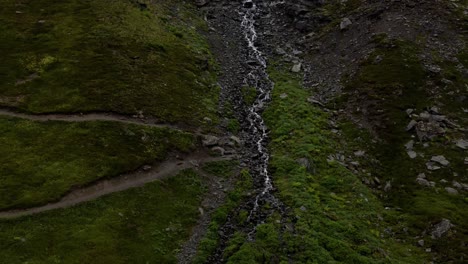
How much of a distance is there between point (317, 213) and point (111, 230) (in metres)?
22.0

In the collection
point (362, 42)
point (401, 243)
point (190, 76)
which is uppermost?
point (362, 42)

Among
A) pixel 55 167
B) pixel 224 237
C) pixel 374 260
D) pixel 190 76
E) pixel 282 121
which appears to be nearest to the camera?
pixel 374 260

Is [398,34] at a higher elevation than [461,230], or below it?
higher

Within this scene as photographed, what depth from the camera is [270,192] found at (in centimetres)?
5319

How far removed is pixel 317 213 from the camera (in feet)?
162

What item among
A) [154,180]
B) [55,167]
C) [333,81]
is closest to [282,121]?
[333,81]

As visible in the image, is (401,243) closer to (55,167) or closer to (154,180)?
(154,180)

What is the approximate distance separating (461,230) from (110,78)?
51.2 metres

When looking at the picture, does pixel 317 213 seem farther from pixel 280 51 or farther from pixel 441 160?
pixel 280 51

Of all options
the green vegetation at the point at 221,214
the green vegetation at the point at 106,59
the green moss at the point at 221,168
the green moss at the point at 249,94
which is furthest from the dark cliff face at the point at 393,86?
the green vegetation at the point at 221,214

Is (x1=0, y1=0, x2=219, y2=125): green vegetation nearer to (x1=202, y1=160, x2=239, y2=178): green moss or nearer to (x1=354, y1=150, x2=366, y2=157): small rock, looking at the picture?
(x1=202, y1=160, x2=239, y2=178): green moss

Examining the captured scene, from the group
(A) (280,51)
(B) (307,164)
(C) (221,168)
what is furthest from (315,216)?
(A) (280,51)

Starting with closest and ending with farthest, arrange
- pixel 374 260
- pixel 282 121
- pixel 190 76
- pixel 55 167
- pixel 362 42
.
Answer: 1. pixel 374 260
2. pixel 55 167
3. pixel 282 121
4. pixel 190 76
5. pixel 362 42

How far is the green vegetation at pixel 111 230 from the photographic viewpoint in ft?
139
